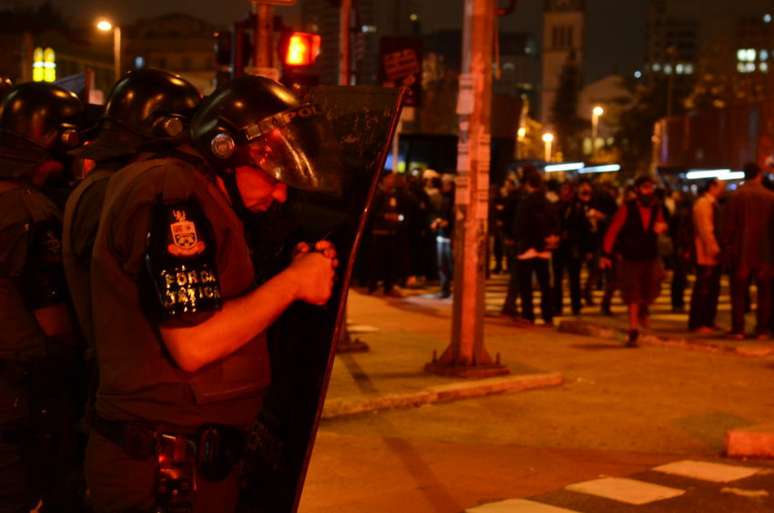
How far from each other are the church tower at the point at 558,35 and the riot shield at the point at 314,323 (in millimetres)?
173087

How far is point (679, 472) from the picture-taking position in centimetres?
752

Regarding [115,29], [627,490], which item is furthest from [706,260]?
[115,29]

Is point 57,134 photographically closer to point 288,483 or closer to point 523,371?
point 288,483

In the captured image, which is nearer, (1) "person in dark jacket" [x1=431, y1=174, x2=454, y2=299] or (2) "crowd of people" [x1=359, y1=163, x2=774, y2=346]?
(2) "crowd of people" [x1=359, y1=163, x2=774, y2=346]

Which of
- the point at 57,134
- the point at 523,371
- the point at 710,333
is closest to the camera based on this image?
the point at 57,134

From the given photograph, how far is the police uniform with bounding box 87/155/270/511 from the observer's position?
2994 mm

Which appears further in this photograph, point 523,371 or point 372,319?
point 372,319

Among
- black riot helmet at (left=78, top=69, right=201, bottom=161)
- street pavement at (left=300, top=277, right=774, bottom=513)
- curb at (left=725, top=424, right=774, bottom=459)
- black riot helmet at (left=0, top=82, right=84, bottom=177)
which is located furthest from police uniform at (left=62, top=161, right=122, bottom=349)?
curb at (left=725, top=424, right=774, bottom=459)

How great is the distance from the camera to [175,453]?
311 cm

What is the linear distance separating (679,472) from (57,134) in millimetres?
4675

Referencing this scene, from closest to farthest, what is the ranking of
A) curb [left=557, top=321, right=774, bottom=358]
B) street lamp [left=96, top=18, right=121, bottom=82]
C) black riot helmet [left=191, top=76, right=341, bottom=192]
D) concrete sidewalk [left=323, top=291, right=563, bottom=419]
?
black riot helmet [left=191, top=76, right=341, bottom=192]
concrete sidewalk [left=323, top=291, right=563, bottom=419]
curb [left=557, top=321, right=774, bottom=358]
street lamp [left=96, top=18, right=121, bottom=82]

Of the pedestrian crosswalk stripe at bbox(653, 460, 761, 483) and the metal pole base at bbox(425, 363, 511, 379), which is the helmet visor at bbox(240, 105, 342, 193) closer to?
the pedestrian crosswalk stripe at bbox(653, 460, 761, 483)

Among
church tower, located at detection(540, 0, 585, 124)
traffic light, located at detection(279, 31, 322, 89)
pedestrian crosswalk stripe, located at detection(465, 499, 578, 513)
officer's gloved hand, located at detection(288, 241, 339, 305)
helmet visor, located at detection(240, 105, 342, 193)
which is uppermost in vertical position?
church tower, located at detection(540, 0, 585, 124)

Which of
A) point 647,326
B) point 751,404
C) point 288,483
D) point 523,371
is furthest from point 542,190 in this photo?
point 288,483
